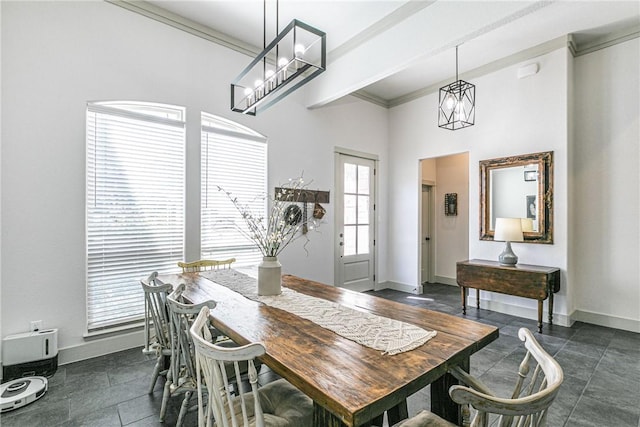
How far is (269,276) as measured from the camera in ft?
7.30

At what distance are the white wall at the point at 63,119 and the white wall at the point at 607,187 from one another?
478 cm

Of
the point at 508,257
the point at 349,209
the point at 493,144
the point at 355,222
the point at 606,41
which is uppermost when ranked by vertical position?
the point at 606,41

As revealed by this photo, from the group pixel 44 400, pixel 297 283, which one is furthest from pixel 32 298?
pixel 297 283

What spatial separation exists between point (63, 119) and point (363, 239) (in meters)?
4.34

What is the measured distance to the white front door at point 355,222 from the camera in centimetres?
507

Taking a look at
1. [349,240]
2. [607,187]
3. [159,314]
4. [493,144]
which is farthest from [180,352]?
[607,187]

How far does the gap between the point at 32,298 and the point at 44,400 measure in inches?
35.9

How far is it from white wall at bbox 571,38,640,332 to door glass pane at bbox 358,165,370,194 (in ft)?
9.56

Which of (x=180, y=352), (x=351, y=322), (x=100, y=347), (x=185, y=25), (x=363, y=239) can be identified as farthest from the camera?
(x=363, y=239)

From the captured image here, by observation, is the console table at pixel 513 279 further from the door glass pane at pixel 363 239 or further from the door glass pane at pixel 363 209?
the door glass pane at pixel 363 209

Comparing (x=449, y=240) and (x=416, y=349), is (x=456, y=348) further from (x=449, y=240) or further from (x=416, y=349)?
(x=449, y=240)

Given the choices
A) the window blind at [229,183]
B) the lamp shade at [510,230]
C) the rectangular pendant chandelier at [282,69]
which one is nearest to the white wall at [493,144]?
the lamp shade at [510,230]

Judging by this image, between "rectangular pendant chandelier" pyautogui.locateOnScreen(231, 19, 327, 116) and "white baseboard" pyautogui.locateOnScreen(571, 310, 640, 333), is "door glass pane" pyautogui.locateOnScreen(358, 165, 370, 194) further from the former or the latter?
"white baseboard" pyautogui.locateOnScreen(571, 310, 640, 333)

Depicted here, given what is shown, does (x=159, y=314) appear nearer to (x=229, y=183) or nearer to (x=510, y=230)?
(x=229, y=183)
